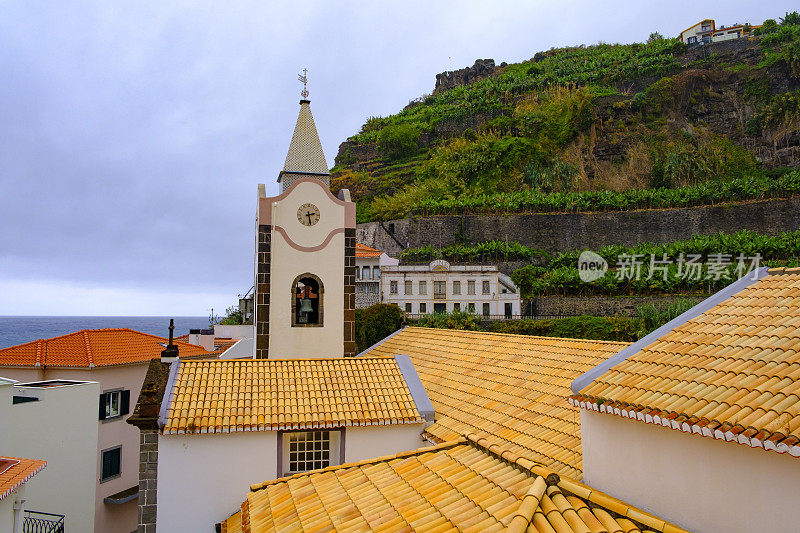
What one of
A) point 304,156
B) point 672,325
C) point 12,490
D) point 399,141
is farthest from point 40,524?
point 399,141

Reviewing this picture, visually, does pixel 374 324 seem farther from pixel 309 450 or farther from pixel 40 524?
pixel 309 450

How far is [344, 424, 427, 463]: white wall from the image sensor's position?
10031 mm

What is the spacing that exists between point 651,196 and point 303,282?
41158 millimetres

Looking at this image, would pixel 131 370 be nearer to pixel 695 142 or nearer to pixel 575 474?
pixel 575 474

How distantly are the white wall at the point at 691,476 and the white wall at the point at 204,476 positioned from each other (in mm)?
5942

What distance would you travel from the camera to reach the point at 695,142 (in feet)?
189

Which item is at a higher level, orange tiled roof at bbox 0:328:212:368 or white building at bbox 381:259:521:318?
white building at bbox 381:259:521:318

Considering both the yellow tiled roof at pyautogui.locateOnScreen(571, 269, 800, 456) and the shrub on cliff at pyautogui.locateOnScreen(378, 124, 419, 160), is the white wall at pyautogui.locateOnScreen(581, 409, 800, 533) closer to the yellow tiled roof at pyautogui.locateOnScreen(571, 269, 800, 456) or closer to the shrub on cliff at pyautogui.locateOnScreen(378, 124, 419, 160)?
the yellow tiled roof at pyautogui.locateOnScreen(571, 269, 800, 456)

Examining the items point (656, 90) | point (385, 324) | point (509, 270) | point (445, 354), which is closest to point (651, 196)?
point (509, 270)

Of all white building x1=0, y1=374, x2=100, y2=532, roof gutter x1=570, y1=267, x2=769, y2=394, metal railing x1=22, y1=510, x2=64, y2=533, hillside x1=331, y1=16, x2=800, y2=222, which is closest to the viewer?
roof gutter x1=570, y1=267, x2=769, y2=394

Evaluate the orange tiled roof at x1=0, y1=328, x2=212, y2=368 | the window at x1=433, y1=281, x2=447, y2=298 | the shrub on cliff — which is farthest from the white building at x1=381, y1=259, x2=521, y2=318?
the shrub on cliff

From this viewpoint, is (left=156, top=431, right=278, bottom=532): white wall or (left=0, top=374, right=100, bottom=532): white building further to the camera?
(left=0, top=374, right=100, bottom=532): white building

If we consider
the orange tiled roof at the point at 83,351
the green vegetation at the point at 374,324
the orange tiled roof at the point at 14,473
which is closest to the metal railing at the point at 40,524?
the orange tiled roof at the point at 14,473

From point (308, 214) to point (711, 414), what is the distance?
1121 centimetres
